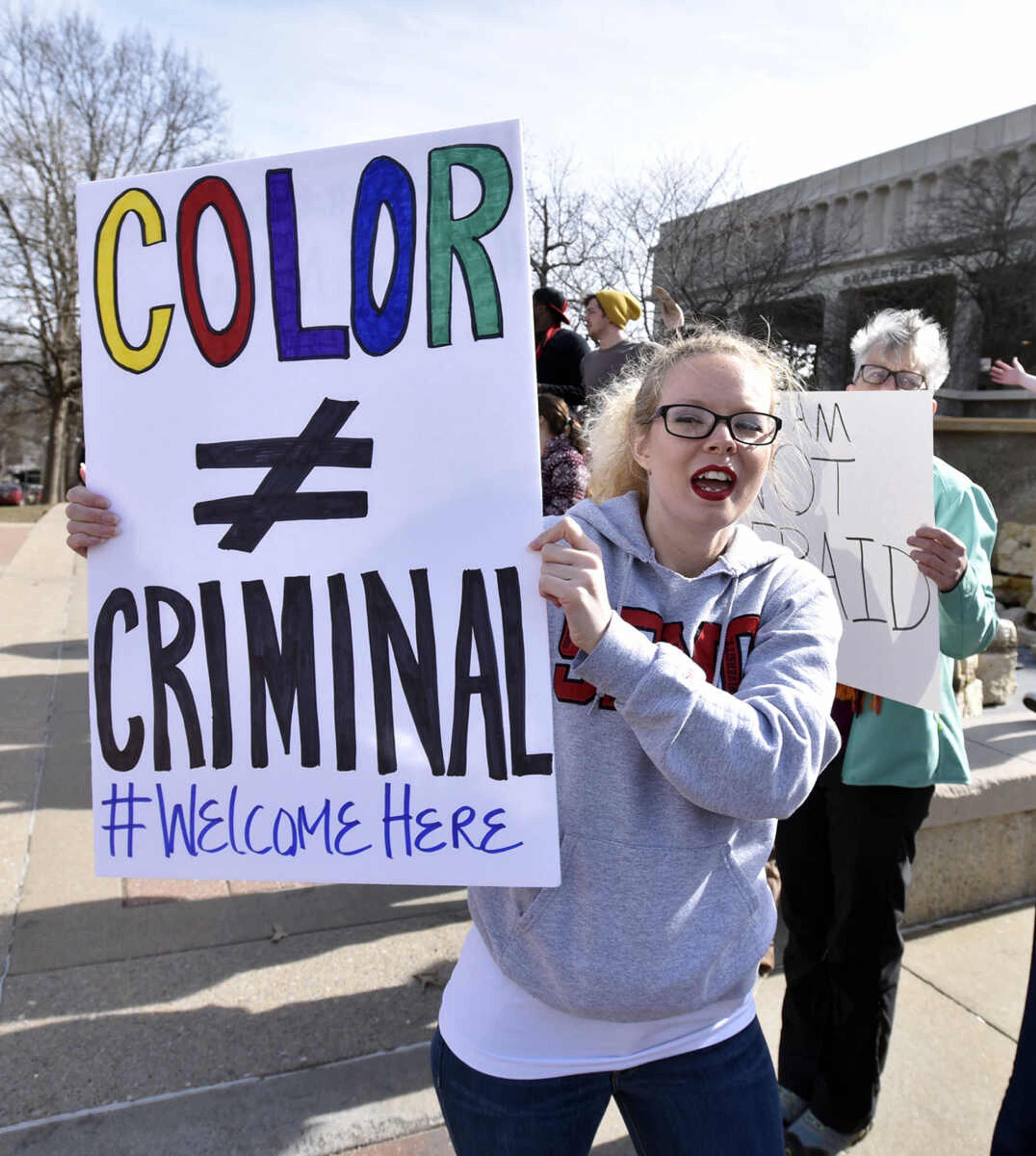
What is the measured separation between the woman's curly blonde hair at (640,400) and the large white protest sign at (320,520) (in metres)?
0.24

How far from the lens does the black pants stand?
2342 millimetres

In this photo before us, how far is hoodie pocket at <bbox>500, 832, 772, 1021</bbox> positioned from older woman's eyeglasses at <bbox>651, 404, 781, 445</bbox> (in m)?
0.58

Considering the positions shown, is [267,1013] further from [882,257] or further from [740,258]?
[882,257]

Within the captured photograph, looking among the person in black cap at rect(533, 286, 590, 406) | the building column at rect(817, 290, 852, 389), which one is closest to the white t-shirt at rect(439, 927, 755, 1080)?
the person in black cap at rect(533, 286, 590, 406)

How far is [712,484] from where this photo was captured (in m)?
1.46

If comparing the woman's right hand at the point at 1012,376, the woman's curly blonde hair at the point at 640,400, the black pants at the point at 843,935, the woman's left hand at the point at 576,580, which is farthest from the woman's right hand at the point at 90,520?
the woman's right hand at the point at 1012,376

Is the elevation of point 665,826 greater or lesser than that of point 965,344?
lesser

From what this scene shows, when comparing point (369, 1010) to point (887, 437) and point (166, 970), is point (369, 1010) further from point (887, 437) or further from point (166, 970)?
point (887, 437)

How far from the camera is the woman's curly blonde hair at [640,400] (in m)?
1.53

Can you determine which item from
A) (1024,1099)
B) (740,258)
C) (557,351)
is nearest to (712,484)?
(1024,1099)

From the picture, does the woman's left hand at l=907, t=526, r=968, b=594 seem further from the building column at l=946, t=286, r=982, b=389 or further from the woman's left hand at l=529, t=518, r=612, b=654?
the building column at l=946, t=286, r=982, b=389

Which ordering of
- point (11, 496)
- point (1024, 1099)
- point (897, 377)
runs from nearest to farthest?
1. point (1024, 1099)
2. point (897, 377)
3. point (11, 496)

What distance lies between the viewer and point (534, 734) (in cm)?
140

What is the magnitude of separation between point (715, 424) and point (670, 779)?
51 cm
